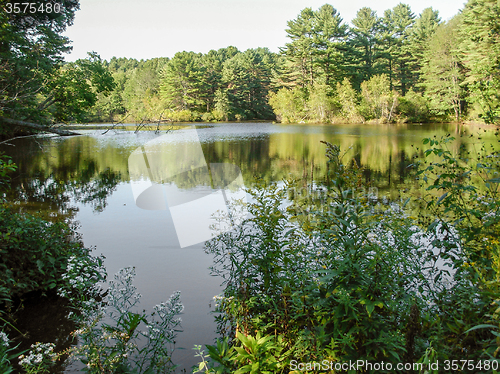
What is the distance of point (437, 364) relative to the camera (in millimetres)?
1789

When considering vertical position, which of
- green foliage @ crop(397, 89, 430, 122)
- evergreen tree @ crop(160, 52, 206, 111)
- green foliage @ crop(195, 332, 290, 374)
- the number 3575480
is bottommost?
green foliage @ crop(195, 332, 290, 374)

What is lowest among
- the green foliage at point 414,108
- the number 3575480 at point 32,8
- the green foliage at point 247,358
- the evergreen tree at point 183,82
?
the green foliage at point 247,358

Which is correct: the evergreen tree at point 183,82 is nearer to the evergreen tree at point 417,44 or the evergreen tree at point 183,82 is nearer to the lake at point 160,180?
the evergreen tree at point 417,44

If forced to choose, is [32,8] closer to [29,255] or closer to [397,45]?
[29,255]

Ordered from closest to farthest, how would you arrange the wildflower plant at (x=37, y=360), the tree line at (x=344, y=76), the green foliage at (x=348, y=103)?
the wildflower plant at (x=37, y=360), the tree line at (x=344, y=76), the green foliage at (x=348, y=103)

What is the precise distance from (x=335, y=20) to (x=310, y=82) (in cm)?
905

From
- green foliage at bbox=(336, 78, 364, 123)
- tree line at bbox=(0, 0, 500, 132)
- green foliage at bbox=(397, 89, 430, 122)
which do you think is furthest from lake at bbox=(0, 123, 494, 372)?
green foliage at bbox=(397, 89, 430, 122)

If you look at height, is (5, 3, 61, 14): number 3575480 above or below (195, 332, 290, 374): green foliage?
above

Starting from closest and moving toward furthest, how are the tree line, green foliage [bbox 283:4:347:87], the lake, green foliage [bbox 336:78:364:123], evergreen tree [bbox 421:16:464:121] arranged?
the lake → evergreen tree [bbox 421:16:464:121] → the tree line → green foliage [bbox 336:78:364:123] → green foliage [bbox 283:4:347:87]

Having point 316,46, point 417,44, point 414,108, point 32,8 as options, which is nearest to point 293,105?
point 316,46

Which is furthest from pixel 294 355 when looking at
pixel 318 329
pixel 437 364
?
pixel 437 364

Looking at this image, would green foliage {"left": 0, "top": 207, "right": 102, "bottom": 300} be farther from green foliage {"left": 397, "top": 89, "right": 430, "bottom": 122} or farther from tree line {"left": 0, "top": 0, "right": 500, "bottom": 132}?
green foliage {"left": 397, "top": 89, "right": 430, "bottom": 122}

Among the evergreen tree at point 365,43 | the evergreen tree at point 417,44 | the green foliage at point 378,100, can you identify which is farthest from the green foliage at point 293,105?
the evergreen tree at point 417,44

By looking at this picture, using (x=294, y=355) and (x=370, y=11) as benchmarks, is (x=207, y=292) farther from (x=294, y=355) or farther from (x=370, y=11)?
(x=370, y=11)
